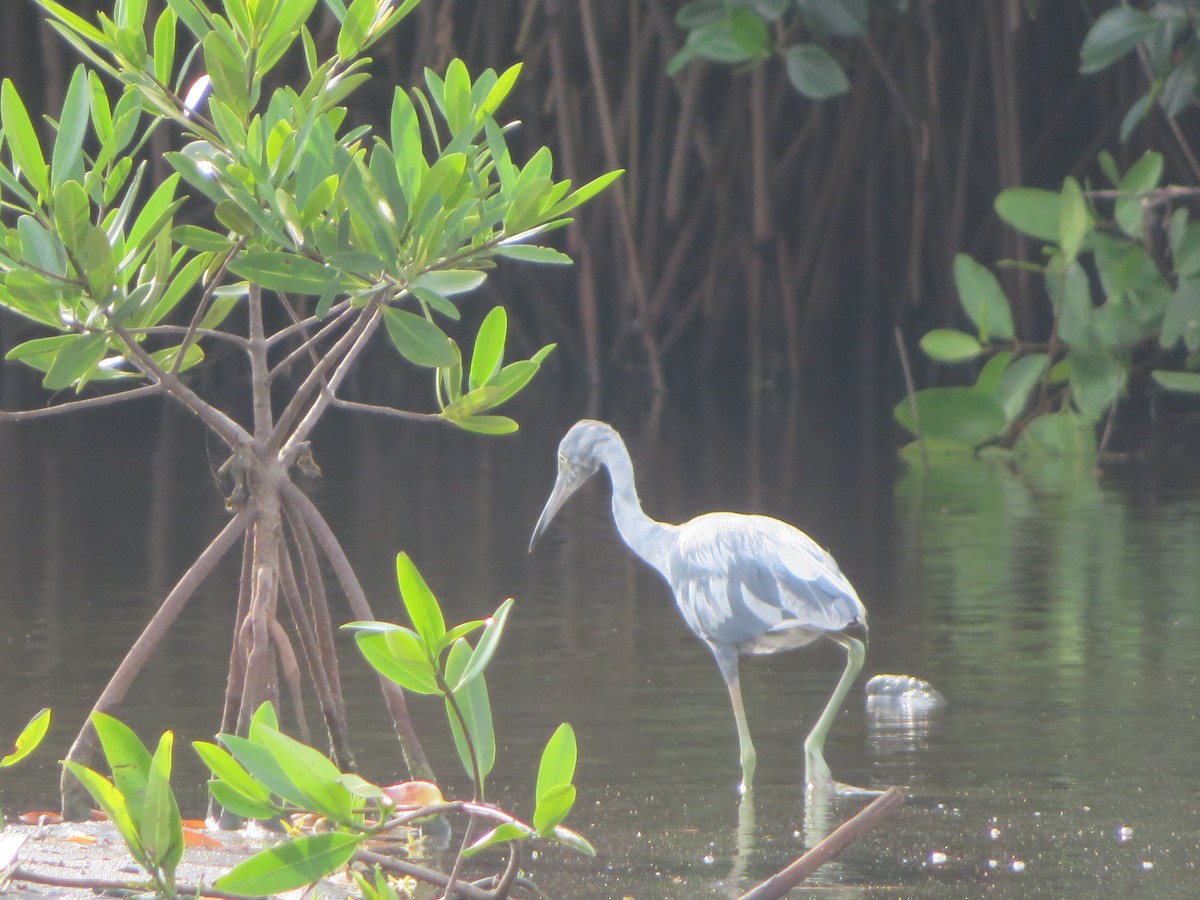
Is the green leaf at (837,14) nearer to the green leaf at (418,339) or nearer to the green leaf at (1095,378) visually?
the green leaf at (1095,378)

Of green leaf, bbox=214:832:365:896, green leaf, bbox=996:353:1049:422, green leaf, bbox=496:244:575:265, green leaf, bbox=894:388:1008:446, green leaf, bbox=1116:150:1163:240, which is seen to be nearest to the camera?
green leaf, bbox=214:832:365:896

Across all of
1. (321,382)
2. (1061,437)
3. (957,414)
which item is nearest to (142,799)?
(321,382)

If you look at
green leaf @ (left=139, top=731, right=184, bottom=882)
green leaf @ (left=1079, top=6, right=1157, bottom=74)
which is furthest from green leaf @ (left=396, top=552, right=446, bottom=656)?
green leaf @ (left=1079, top=6, right=1157, bottom=74)

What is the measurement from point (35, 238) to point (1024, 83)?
33.4 ft

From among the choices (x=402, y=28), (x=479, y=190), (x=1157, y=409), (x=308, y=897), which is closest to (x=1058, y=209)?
(x=1157, y=409)

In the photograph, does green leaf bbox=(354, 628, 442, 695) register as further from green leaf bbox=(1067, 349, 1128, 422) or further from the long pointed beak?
green leaf bbox=(1067, 349, 1128, 422)

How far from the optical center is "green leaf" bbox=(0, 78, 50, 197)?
9.67 ft

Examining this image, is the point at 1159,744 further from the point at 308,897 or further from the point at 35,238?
the point at 35,238

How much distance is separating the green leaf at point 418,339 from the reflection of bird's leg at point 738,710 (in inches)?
41.8

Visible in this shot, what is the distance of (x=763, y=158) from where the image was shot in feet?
36.3

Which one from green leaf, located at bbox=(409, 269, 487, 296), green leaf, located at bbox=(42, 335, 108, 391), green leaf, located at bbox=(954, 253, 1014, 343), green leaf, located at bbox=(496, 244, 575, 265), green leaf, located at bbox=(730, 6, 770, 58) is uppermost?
green leaf, located at bbox=(730, 6, 770, 58)

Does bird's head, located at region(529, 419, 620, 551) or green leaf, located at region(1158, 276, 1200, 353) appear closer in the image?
bird's head, located at region(529, 419, 620, 551)

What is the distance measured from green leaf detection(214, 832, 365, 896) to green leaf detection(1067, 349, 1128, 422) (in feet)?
18.2

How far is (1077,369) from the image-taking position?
7422 mm
